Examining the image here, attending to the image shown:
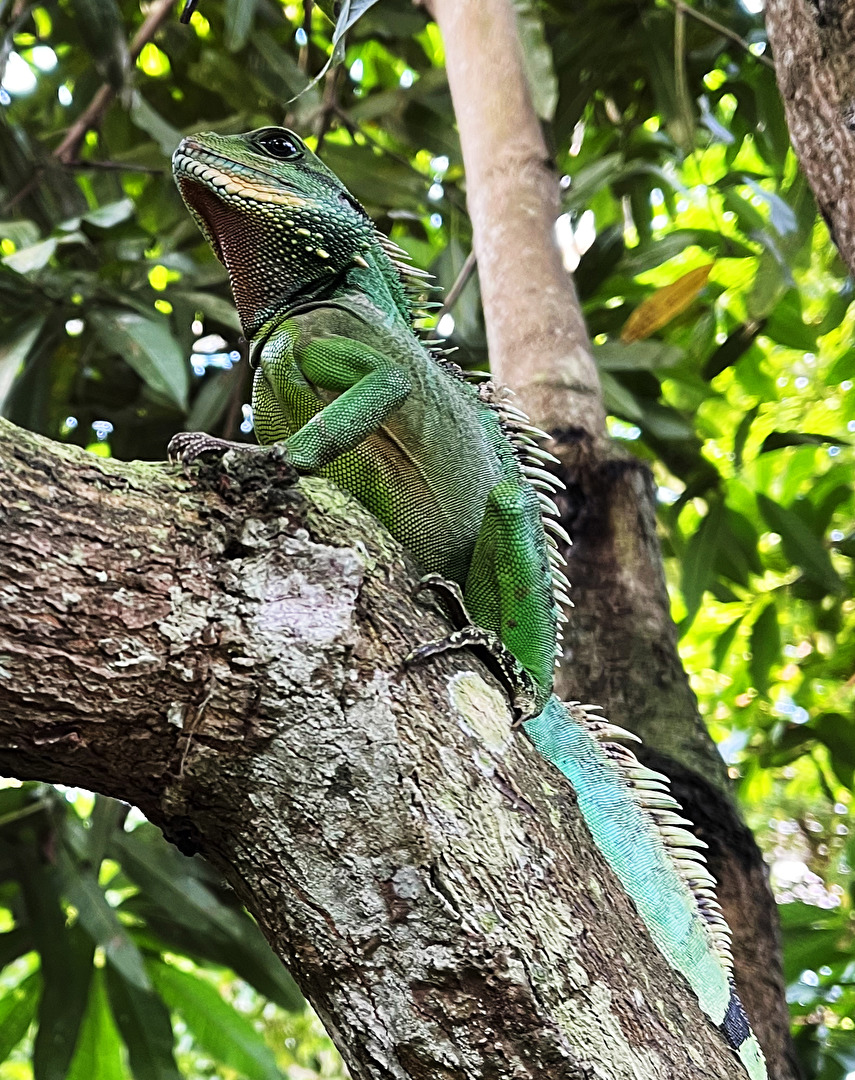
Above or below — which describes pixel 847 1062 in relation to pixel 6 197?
below


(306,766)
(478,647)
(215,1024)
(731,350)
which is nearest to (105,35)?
(731,350)

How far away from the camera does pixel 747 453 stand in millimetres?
6625

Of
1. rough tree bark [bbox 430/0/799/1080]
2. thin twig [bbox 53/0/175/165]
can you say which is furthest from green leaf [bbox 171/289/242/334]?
rough tree bark [bbox 430/0/799/1080]

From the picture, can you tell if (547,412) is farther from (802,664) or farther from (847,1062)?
(802,664)

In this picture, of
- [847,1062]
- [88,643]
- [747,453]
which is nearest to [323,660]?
[88,643]

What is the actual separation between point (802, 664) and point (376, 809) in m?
4.43

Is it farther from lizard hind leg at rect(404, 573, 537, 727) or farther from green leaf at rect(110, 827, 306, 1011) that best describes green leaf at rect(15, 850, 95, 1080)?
lizard hind leg at rect(404, 573, 537, 727)

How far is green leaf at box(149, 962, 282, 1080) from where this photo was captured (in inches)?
165

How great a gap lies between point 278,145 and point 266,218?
0.97 ft

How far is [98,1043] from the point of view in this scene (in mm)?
4387

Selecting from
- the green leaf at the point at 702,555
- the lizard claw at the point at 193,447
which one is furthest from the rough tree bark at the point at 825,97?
the green leaf at the point at 702,555

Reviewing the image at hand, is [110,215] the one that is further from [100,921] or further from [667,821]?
[667,821]

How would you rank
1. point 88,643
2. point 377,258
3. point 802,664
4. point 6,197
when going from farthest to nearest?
point 802,664 < point 6,197 < point 377,258 < point 88,643

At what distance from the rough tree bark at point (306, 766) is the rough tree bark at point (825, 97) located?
1.68 m
